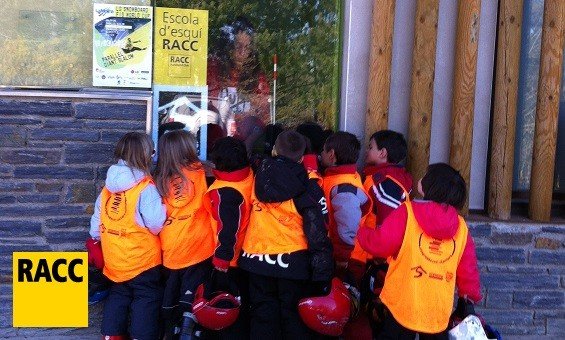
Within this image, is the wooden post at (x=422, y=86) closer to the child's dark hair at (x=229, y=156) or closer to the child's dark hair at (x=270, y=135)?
the child's dark hair at (x=270, y=135)

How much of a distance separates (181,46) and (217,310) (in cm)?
184

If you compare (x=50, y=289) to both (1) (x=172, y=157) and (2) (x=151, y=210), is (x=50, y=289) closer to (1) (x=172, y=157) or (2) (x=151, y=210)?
(2) (x=151, y=210)

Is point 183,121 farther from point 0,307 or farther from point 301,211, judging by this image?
point 0,307

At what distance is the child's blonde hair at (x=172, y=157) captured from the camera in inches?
183

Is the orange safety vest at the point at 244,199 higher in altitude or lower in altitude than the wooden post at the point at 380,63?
lower

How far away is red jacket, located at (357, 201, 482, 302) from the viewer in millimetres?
3959

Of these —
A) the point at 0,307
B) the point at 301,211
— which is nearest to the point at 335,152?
the point at 301,211

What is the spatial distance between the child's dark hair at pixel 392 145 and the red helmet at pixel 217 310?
139 cm

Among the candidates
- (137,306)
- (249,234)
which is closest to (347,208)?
(249,234)

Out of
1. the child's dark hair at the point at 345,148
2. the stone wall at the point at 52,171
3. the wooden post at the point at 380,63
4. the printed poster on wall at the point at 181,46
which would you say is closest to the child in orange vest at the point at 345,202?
the child's dark hair at the point at 345,148

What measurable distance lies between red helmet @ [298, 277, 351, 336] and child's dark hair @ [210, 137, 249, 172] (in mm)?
875

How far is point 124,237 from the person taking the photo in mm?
4559

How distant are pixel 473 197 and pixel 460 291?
4.87 ft

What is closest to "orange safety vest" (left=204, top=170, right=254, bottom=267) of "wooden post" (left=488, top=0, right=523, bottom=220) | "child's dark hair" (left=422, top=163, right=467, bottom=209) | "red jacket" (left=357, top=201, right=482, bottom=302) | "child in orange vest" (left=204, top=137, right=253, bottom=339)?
"child in orange vest" (left=204, top=137, right=253, bottom=339)
